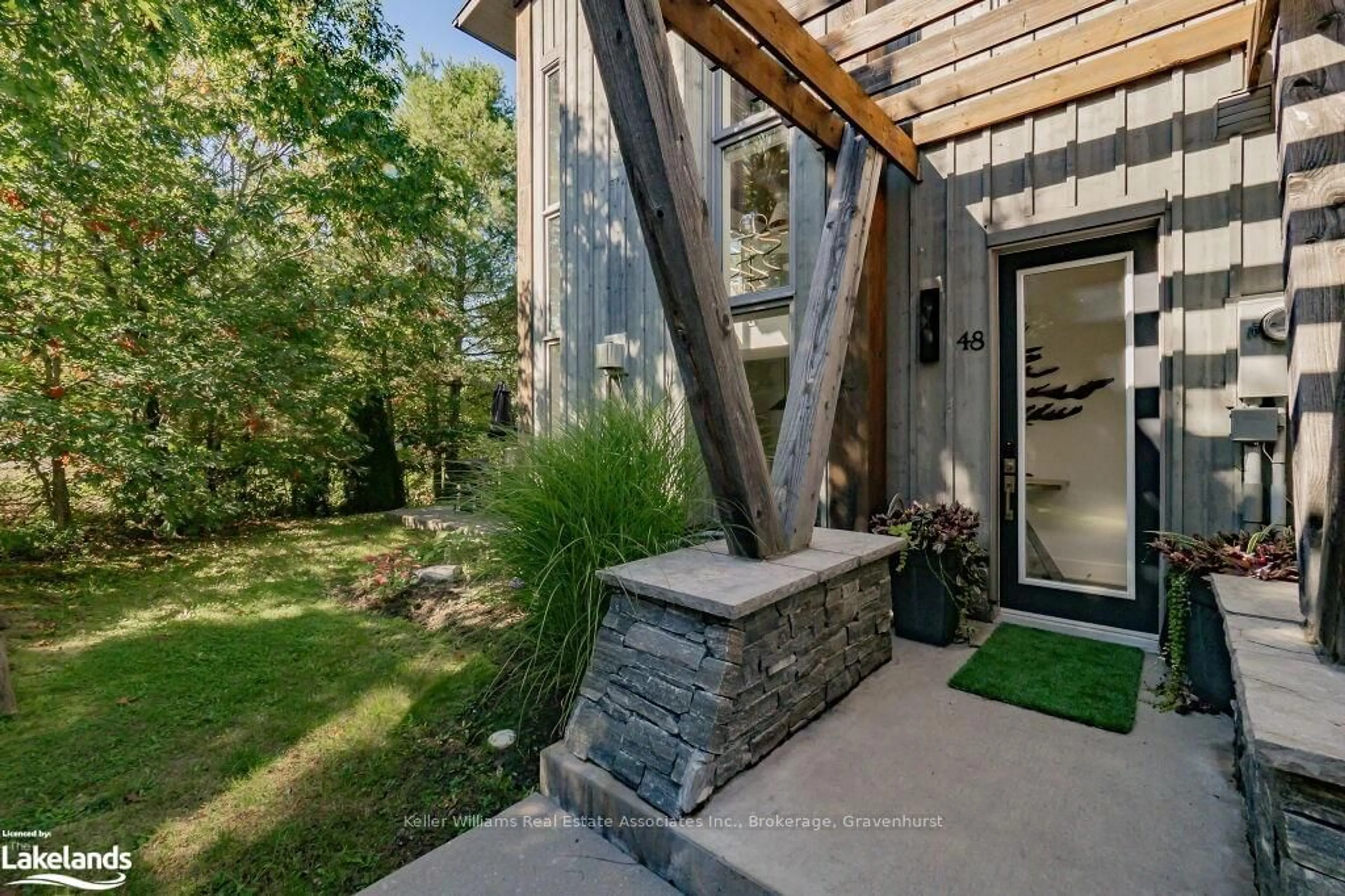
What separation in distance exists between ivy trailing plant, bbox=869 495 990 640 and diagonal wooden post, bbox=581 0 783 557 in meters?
1.28

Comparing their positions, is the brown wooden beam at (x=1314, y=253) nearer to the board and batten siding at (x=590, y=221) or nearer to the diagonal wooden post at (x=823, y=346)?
the diagonal wooden post at (x=823, y=346)

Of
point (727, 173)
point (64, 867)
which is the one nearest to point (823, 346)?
point (727, 173)

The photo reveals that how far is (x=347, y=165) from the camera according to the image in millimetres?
6887

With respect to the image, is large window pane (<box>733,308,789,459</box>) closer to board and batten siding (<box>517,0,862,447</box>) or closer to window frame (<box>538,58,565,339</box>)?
board and batten siding (<box>517,0,862,447</box>)

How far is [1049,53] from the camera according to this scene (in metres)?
2.84

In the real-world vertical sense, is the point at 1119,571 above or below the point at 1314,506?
below

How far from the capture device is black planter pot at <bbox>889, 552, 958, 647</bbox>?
2.94m

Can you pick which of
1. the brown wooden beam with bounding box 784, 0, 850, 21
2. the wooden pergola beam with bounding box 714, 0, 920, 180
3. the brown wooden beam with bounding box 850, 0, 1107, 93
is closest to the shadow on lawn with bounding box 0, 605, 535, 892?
the wooden pergola beam with bounding box 714, 0, 920, 180

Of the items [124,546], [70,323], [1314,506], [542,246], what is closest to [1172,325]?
[1314,506]

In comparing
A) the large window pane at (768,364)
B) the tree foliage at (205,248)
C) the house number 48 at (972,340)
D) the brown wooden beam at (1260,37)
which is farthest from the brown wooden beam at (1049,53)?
the tree foliage at (205,248)

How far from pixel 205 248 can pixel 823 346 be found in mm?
6919

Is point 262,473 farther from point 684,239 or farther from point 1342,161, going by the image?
point 1342,161

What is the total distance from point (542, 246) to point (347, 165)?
109 inches

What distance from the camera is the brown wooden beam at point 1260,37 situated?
2.01m
